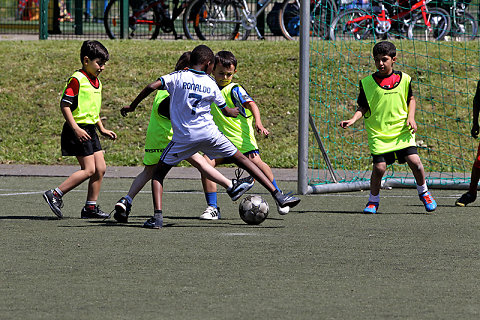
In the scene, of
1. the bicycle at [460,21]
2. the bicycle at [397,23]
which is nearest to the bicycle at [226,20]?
the bicycle at [397,23]

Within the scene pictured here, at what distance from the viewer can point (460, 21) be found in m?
17.0

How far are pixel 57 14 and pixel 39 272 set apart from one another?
583 inches

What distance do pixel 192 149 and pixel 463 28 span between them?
10.3 m

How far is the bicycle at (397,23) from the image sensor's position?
14383 millimetres

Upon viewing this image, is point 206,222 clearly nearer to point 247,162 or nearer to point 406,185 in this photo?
point 247,162

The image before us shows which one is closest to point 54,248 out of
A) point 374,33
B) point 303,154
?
point 303,154

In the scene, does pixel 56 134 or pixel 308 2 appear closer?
pixel 308 2

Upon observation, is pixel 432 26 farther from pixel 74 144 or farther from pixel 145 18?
pixel 74 144

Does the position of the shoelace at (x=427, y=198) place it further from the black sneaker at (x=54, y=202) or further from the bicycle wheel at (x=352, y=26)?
the bicycle wheel at (x=352, y=26)

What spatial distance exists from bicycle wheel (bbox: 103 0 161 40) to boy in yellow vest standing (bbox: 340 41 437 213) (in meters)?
10.9

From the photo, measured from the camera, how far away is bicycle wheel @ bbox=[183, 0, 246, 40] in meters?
18.4

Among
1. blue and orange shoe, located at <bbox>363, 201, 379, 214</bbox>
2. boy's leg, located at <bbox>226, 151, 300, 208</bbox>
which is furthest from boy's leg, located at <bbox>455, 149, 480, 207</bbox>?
boy's leg, located at <bbox>226, 151, 300, 208</bbox>

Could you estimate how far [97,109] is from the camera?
852cm

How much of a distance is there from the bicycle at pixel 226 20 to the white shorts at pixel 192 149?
1053 centimetres
